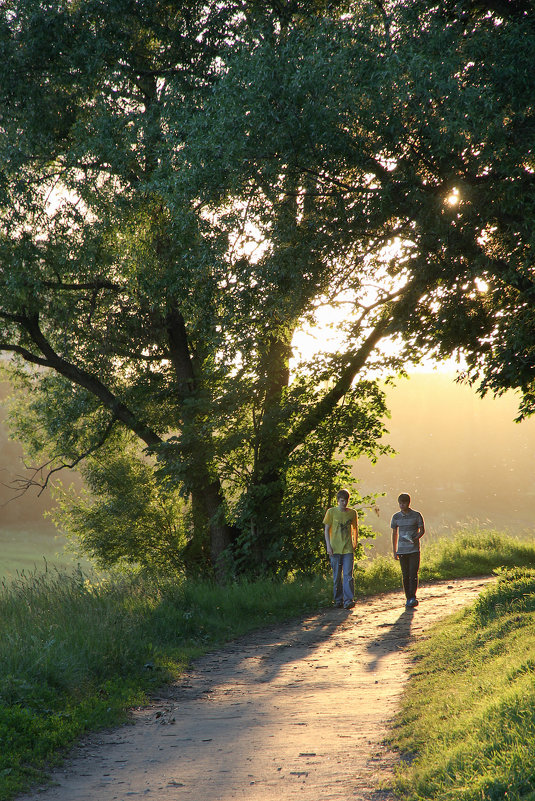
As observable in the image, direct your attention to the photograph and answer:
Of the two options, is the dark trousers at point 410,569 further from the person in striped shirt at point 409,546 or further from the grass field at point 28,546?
the grass field at point 28,546

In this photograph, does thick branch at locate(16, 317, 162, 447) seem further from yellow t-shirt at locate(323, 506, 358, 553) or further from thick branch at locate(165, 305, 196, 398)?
yellow t-shirt at locate(323, 506, 358, 553)

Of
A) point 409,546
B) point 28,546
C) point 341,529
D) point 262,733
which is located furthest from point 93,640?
point 28,546

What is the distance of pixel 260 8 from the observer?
13.2 meters

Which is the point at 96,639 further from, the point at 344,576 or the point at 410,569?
the point at 410,569

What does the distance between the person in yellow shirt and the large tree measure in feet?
9.96

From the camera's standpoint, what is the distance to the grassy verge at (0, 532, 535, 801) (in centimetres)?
638

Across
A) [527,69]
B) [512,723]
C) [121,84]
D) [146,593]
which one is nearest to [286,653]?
[146,593]

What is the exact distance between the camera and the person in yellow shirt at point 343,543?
44.3 feet

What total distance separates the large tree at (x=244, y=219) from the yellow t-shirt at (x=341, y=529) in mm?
3034

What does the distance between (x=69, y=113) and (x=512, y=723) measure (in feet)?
44.2

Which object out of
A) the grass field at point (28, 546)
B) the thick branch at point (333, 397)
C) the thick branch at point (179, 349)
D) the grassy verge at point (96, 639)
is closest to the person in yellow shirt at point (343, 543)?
the grassy verge at point (96, 639)

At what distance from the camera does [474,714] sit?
572 centimetres

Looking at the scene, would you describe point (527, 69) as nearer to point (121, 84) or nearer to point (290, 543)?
point (121, 84)

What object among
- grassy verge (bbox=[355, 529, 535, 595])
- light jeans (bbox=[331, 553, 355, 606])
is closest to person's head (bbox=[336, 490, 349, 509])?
light jeans (bbox=[331, 553, 355, 606])
